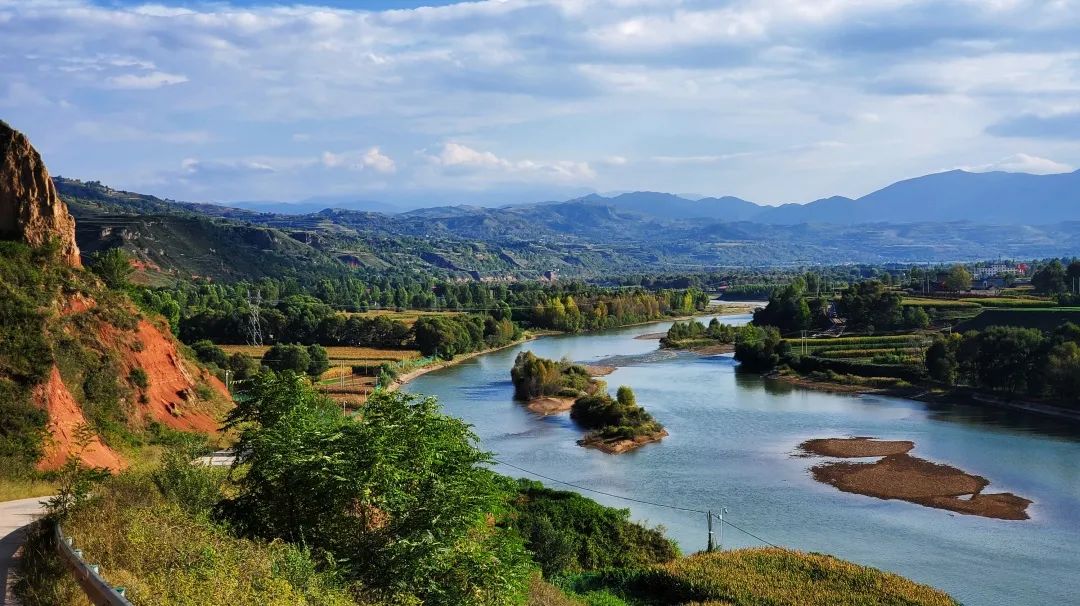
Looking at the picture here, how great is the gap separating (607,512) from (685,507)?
192 inches

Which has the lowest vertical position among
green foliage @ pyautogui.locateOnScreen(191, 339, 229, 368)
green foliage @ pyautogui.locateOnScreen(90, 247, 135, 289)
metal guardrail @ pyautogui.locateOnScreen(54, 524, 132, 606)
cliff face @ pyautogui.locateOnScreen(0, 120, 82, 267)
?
green foliage @ pyautogui.locateOnScreen(191, 339, 229, 368)

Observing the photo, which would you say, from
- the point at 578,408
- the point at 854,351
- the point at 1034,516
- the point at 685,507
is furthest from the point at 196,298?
the point at 1034,516

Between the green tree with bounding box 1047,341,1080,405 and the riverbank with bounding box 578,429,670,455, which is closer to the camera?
the riverbank with bounding box 578,429,670,455

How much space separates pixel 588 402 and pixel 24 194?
25704 millimetres

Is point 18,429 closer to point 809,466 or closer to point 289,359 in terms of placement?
point 809,466

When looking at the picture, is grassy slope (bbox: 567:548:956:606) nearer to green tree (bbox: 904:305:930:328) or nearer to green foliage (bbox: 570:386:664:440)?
green foliage (bbox: 570:386:664:440)

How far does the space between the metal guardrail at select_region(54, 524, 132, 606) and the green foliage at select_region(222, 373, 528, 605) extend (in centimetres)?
244

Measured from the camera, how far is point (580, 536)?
20.8 meters

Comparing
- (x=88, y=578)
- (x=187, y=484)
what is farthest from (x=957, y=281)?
(x=88, y=578)

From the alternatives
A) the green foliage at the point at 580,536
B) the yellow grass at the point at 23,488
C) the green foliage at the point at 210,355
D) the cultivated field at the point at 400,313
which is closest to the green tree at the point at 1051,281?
the cultivated field at the point at 400,313

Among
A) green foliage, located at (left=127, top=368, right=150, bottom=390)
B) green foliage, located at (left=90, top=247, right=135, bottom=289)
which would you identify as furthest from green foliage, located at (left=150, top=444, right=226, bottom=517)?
green foliage, located at (left=90, top=247, right=135, bottom=289)

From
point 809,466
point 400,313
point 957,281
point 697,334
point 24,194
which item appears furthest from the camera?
point 400,313

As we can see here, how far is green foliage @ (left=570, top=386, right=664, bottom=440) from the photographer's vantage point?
1484 inches

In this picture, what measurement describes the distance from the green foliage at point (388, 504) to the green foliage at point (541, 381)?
37.0 m
